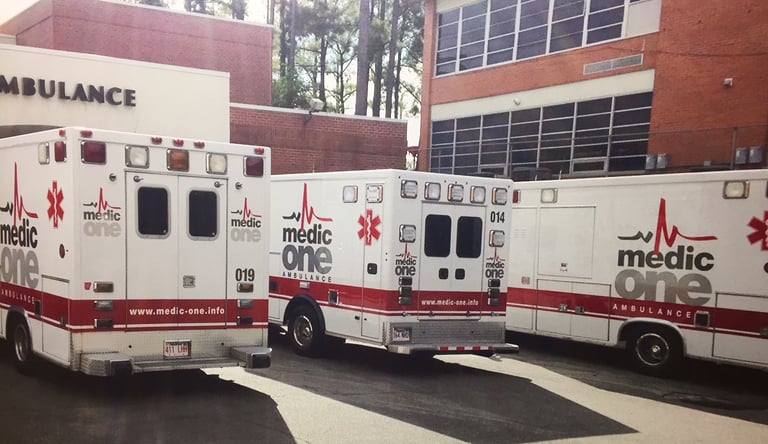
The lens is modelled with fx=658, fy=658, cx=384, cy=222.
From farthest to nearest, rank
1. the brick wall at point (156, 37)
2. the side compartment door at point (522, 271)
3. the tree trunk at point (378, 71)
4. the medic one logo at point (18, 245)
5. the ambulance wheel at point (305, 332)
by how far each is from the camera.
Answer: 1. the tree trunk at point (378, 71)
2. the brick wall at point (156, 37)
3. the side compartment door at point (522, 271)
4. the ambulance wheel at point (305, 332)
5. the medic one logo at point (18, 245)

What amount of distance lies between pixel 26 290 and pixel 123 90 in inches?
405

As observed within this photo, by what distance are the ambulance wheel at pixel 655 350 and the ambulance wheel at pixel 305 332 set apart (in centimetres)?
500

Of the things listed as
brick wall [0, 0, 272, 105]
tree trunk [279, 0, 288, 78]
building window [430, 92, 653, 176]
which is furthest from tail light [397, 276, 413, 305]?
tree trunk [279, 0, 288, 78]

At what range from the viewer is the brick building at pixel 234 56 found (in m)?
20.5

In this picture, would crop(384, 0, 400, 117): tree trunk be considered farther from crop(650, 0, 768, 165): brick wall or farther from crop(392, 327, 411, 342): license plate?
crop(392, 327, 411, 342): license plate

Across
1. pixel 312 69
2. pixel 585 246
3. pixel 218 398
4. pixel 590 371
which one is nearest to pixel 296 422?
pixel 218 398

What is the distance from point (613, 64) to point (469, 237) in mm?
12557

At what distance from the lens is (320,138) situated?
2119 centimetres

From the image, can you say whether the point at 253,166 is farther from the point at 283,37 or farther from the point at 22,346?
the point at 283,37

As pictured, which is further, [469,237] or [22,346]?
[469,237]

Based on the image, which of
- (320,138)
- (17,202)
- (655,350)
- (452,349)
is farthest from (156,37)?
(655,350)

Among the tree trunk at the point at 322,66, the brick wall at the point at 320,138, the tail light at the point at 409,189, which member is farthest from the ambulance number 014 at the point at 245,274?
the tree trunk at the point at 322,66

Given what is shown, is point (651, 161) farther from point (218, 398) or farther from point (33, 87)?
point (33, 87)

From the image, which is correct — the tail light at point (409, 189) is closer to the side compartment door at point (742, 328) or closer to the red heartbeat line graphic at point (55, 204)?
the red heartbeat line graphic at point (55, 204)
